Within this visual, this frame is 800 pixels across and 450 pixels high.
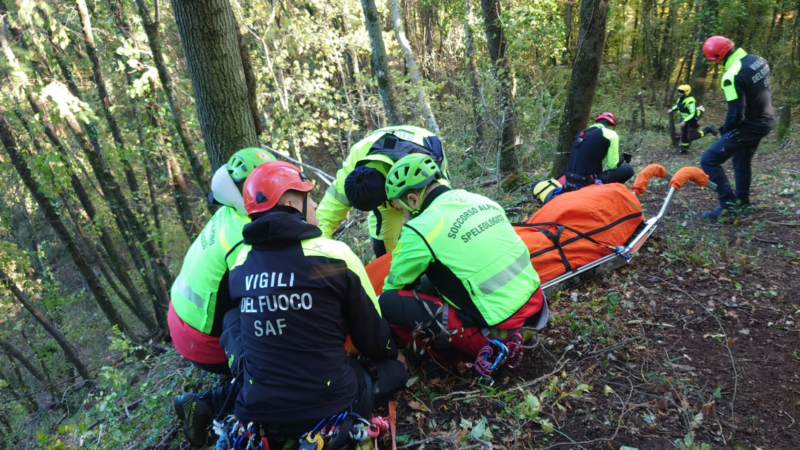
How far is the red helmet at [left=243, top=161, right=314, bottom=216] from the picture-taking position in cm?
242

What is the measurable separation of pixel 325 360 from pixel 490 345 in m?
1.19

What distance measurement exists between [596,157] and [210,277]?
4.83m

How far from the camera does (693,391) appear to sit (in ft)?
8.45

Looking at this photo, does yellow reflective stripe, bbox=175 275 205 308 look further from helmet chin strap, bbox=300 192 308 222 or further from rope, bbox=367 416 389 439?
rope, bbox=367 416 389 439

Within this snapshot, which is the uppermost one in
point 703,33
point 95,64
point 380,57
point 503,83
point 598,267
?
point 95,64

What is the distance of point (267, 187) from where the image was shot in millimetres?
2424

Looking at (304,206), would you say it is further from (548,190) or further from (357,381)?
(548,190)

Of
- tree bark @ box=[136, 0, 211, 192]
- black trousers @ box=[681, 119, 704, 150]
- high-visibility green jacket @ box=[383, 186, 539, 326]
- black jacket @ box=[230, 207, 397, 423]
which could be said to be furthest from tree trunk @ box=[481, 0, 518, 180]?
black jacket @ box=[230, 207, 397, 423]

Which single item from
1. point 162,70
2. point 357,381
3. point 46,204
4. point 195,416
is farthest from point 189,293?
point 46,204

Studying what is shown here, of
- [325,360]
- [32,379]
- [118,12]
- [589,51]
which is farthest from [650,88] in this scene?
[32,379]

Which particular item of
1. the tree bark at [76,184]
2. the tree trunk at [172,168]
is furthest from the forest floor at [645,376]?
the tree bark at [76,184]

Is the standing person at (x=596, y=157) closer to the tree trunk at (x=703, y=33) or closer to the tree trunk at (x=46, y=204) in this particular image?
the tree trunk at (x=703, y=33)

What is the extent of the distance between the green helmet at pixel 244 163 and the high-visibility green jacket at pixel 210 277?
28 cm

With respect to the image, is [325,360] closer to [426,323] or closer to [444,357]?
[426,323]
